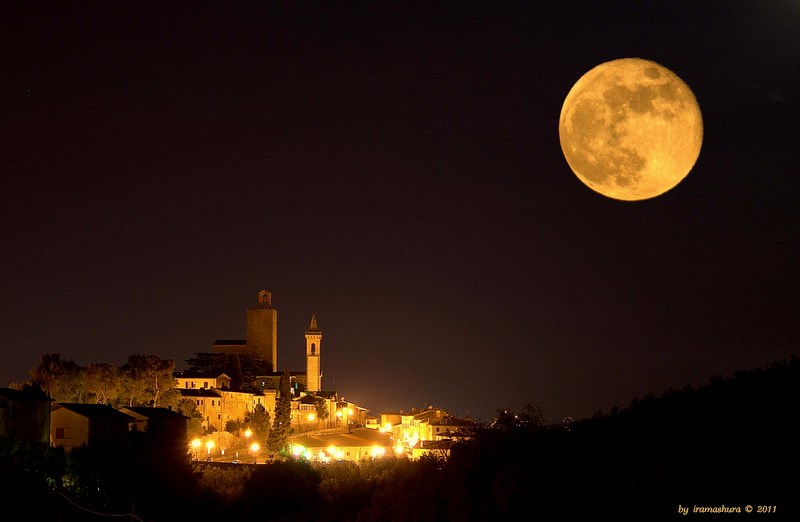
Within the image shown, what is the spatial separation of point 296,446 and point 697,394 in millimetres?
39821

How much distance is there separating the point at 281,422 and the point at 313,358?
3737cm

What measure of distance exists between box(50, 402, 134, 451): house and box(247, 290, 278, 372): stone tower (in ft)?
171

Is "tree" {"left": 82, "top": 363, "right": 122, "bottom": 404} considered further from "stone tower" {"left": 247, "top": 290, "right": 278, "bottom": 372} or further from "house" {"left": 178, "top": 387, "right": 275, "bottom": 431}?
"stone tower" {"left": 247, "top": 290, "right": 278, "bottom": 372}

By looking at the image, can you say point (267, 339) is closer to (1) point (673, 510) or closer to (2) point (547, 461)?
(2) point (547, 461)

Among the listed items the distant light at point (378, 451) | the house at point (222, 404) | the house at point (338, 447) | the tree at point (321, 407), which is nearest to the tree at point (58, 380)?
the house at point (222, 404)

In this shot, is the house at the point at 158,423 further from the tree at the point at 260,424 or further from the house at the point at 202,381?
the house at the point at 202,381

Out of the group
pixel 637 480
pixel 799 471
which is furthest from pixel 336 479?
pixel 799 471

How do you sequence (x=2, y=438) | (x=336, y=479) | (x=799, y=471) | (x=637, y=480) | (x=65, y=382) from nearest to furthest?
(x=799, y=471) → (x=637, y=480) → (x=2, y=438) → (x=336, y=479) → (x=65, y=382)

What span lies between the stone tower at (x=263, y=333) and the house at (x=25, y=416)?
54776mm

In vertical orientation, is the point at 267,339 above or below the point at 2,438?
above

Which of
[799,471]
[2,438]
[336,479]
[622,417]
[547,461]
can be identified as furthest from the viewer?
[336,479]

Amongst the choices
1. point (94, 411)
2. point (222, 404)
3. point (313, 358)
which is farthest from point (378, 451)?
point (313, 358)

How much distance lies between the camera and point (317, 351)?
102 meters

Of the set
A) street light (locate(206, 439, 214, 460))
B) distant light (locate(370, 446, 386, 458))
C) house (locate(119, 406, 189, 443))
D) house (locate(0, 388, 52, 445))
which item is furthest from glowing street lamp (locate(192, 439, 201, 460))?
house (locate(0, 388, 52, 445))
